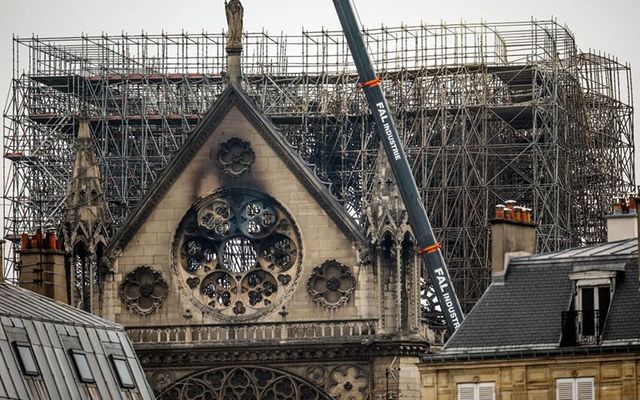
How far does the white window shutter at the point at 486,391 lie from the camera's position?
65188 millimetres

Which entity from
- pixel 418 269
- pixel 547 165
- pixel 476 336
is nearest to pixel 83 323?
pixel 476 336

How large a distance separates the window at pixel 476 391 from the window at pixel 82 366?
801 cm

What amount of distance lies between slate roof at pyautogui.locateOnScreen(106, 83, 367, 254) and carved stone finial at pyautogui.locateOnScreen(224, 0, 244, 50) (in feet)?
6.73

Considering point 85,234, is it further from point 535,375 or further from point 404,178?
point 535,375

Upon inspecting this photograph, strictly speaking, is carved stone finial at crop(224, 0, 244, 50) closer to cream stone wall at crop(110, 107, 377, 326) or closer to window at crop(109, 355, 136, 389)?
cream stone wall at crop(110, 107, 377, 326)

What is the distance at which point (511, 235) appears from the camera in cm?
7294

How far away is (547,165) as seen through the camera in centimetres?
11200

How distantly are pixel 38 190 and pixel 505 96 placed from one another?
1888 cm

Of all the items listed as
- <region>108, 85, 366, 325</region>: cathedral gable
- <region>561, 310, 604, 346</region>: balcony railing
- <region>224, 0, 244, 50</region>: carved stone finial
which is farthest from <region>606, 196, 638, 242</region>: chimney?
<region>224, 0, 244, 50</region>: carved stone finial

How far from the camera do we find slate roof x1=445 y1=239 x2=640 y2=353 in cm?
6525

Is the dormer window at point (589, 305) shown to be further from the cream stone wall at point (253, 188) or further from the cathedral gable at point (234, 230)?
the cathedral gable at point (234, 230)

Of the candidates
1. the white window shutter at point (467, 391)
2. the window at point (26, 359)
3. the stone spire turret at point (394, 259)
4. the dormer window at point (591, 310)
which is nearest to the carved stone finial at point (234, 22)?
the stone spire turret at point (394, 259)

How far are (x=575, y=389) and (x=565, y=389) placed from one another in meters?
0.27

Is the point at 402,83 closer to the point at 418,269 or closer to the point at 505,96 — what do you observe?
the point at 505,96
